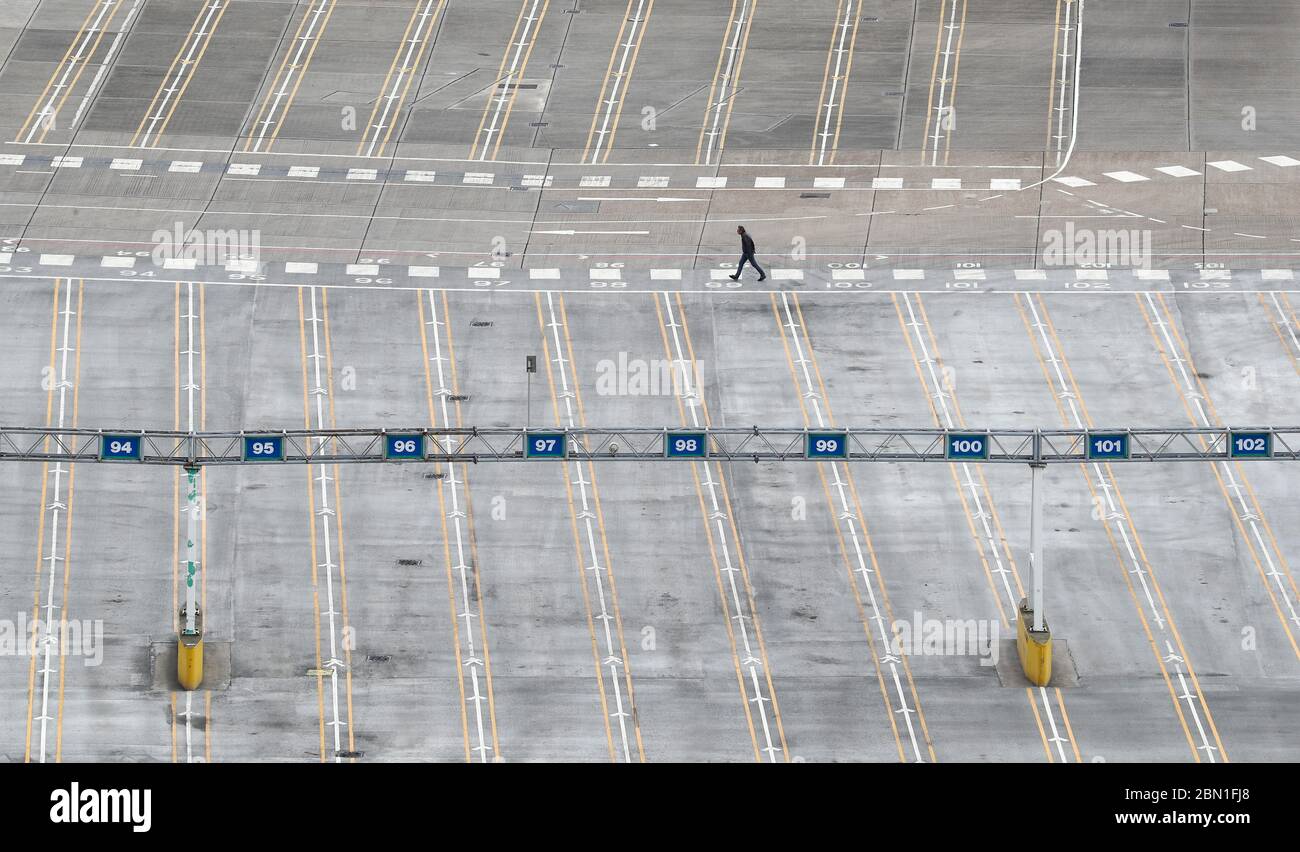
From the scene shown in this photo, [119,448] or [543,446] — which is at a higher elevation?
[119,448]

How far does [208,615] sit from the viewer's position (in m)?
68.6

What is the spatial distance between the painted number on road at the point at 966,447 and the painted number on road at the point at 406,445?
11.7m

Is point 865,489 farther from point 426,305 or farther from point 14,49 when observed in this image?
point 14,49

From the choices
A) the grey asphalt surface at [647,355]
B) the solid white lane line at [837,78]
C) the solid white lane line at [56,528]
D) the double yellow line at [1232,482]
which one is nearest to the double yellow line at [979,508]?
the grey asphalt surface at [647,355]

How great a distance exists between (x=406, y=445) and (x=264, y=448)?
10.4 ft

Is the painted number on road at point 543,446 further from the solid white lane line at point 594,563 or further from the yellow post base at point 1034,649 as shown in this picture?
the yellow post base at point 1034,649

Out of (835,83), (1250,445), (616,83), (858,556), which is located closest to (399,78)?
(616,83)

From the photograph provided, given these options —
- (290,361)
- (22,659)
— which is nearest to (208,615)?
(22,659)

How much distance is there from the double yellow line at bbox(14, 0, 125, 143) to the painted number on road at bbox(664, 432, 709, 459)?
1212 inches

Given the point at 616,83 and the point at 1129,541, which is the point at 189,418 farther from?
the point at 1129,541

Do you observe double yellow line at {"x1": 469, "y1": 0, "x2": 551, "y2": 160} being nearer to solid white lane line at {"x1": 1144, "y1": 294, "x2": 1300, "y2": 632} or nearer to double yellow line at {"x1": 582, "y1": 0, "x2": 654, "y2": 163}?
double yellow line at {"x1": 582, "y1": 0, "x2": 654, "y2": 163}

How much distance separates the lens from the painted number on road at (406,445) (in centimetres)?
6531

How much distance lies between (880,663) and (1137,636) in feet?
20.3

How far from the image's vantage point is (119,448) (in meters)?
65.2
